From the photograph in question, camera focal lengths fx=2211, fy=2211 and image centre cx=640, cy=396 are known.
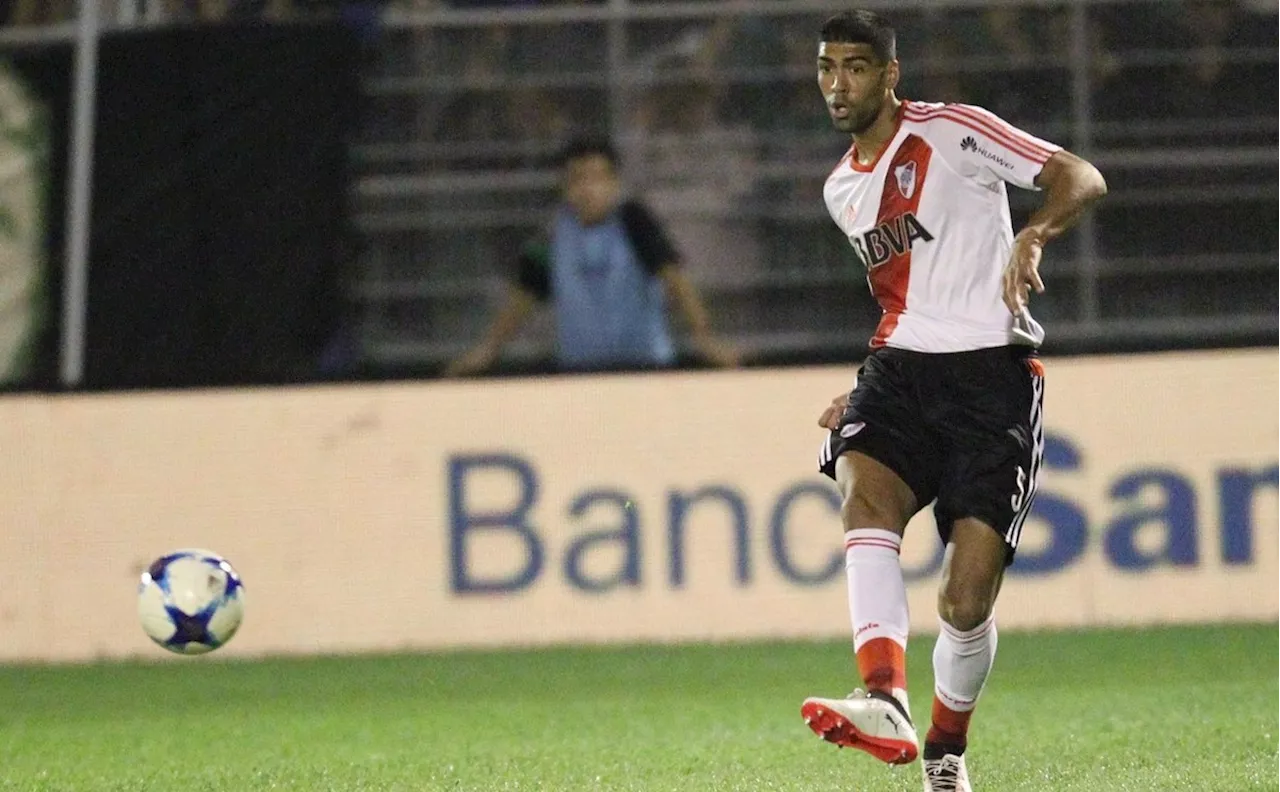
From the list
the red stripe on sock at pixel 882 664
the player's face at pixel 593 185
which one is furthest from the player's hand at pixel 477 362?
the red stripe on sock at pixel 882 664

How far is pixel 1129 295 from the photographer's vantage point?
10.5 meters

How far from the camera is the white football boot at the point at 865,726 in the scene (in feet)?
15.3

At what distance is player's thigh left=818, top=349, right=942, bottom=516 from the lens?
208 inches

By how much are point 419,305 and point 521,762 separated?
4.78 m

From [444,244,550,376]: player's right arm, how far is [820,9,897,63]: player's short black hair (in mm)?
4936

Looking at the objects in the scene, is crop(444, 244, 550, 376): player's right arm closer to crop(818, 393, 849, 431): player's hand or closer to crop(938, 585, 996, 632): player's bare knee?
crop(818, 393, 849, 431): player's hand

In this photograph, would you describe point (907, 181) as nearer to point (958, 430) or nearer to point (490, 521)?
point (958, 430)

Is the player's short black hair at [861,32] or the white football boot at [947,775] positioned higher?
the player's short black hair at [861,32]

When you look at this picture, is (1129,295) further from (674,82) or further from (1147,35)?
(674,82)

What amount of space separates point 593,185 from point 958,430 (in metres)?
4.92

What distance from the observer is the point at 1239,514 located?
945 cm

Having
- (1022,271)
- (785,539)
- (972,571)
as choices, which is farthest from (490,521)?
(1022,271)

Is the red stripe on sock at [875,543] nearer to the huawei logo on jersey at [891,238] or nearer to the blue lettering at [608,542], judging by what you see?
the huawei logo on jersey at [891,238]

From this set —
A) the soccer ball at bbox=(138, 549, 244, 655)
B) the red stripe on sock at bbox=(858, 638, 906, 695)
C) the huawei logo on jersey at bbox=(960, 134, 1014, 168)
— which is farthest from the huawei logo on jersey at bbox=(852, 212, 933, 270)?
the soccer ball at bbox=(138, 549, 244, 655)
